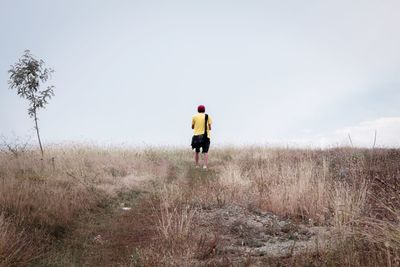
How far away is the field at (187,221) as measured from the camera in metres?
5.40

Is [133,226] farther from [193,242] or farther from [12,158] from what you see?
[12,158]

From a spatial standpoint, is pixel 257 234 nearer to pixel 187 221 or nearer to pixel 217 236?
pixel 217 236

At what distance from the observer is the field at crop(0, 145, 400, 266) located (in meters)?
5.40

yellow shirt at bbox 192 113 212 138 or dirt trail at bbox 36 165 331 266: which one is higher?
yellow shirt at bbox 192 113 212 138

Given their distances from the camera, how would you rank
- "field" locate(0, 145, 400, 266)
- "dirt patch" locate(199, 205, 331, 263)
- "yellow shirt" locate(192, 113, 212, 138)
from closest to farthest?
"field" locate(0, 145, 400, 266) → "dirt patch" locate(199, 205, 331, 263) → "yellow shirt" locate(192, 113, 212, 138)

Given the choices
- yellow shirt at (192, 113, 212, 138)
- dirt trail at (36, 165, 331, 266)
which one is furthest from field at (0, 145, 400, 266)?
yellow shirt at (192, 113, 212, 138)

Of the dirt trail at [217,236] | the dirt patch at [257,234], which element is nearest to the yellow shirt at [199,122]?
the dirt trail at [217,236]

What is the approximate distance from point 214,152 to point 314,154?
4824 millimetres

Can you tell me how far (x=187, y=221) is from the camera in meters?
7.03

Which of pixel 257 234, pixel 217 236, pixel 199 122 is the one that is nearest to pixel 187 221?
pixel 217 236

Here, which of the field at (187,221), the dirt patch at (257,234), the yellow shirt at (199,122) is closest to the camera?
the field at (187,221)

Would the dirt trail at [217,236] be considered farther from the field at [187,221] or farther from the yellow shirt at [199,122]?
the yellow shirt at [199,122]

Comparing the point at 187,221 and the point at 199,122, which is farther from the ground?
the point at 199,122

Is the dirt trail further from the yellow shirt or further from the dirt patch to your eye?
the yellow shirt
